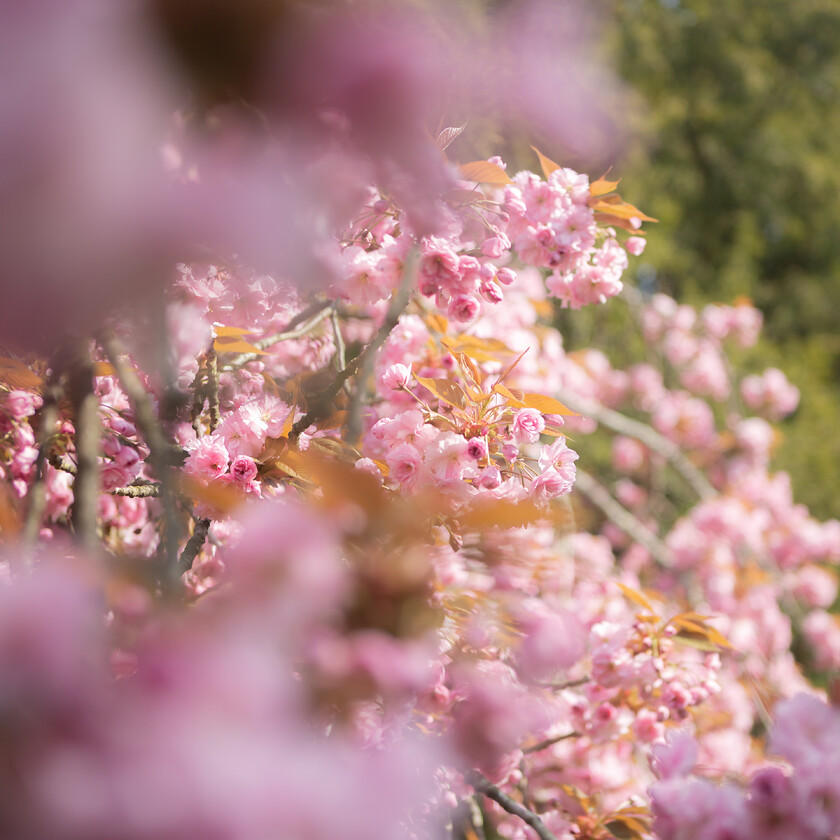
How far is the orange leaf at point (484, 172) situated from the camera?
900mm

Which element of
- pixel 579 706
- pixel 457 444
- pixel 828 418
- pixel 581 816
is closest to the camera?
pixel 457 444

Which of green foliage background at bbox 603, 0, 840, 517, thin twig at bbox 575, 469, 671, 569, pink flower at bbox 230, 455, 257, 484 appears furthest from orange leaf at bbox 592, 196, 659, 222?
green foliage background at bbox 603, 0, 840, 517

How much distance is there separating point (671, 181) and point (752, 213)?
1284 millimetres

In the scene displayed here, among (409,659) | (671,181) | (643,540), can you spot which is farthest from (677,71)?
(409,659)

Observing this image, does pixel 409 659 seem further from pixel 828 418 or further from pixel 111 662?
pixel 828 418

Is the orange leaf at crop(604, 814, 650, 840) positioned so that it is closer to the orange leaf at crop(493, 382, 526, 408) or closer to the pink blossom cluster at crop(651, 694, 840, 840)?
the pink blossom cluster at crop(651, 694, 840, 840)

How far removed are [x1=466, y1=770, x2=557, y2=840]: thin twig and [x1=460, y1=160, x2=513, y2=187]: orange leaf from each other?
841 mm

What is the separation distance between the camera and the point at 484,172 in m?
0.91

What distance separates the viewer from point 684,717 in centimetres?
118

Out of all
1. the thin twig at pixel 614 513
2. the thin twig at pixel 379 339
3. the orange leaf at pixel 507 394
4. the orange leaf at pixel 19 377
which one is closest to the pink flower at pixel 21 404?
the orange leaf at pixel 19 377

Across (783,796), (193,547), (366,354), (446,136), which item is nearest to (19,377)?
(193,547)

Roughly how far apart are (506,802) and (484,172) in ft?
2.92

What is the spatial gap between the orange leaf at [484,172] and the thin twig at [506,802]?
0.84m

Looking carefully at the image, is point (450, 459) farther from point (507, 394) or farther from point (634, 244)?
point (634, 244)
